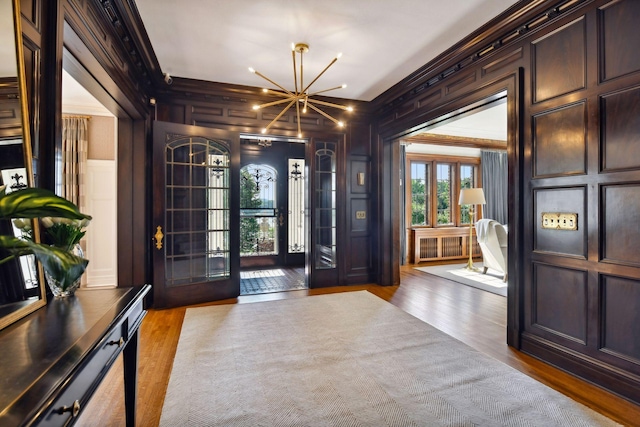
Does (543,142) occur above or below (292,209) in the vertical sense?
above

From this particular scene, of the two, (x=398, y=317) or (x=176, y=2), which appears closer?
(x=176, y=2)

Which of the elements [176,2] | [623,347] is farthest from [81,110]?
[623,347]

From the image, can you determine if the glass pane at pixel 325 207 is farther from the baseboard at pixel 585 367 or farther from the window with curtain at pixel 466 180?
the window with curtain at pixel 466 180

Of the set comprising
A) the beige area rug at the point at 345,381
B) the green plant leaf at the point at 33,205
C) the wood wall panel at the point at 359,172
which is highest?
the wood wall panel at the point at 359,172

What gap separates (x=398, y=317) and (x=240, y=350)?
5.68 ft

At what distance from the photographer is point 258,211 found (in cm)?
671

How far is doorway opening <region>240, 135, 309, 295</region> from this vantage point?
660 centimetres

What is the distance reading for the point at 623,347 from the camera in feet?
6.80

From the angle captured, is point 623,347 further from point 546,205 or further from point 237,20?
point 237,20

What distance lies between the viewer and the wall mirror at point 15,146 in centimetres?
123

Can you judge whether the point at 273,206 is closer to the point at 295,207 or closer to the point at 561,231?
the point at 295,207

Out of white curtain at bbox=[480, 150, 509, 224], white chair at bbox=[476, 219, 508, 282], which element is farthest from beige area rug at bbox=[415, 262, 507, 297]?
white curtain at bbox=[480, 150, 509, 224]

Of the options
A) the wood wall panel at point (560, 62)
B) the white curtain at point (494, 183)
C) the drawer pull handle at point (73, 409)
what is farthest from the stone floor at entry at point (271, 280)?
the white curtain at point (494, 183)

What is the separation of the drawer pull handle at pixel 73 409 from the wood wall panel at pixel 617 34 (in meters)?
3.28
